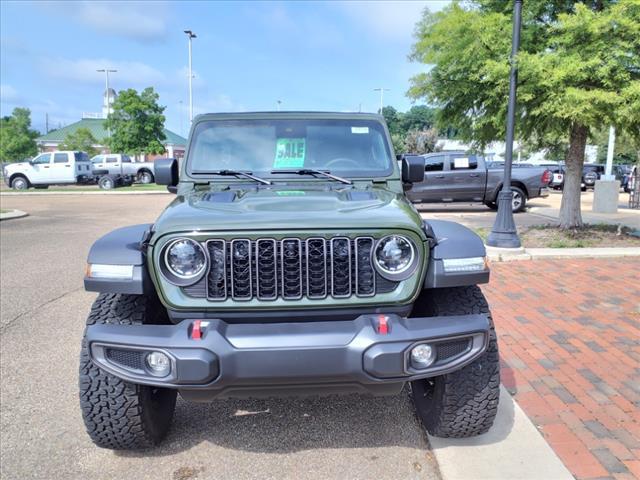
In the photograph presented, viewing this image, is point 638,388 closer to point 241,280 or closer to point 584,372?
point 584,372

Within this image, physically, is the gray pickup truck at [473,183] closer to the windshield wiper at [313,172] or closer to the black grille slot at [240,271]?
the windshield wiper at [313,172]

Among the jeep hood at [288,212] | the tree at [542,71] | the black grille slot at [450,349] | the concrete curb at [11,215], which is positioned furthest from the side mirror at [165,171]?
the concrete curb at [11,215]

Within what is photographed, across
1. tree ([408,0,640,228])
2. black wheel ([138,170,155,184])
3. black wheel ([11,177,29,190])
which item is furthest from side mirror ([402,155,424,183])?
black wheel ([138,170,155,184])

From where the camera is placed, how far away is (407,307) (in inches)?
96.9

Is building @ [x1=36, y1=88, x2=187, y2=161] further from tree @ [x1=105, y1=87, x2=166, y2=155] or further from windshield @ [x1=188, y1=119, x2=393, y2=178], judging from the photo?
windshield @ [x1=188, y1=119, x2=393, y2=178]

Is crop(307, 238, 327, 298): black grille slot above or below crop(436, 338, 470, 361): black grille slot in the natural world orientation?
above

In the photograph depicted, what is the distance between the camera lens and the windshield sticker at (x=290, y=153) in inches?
141

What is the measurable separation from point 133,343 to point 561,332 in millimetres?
3696

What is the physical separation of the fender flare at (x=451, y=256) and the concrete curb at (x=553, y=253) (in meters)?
5.35

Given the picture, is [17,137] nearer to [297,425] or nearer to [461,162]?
[461,162]

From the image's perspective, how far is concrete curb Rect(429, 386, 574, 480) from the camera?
2.52m

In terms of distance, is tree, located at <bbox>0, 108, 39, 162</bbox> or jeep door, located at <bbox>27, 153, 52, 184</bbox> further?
tree, located at <bbox>0, 108, 39, 162</bbox>

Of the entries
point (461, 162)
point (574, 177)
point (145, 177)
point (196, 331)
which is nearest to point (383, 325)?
point (196, 331)

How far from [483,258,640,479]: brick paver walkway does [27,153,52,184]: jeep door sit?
92.1ft
